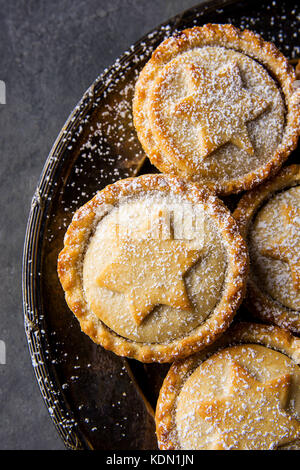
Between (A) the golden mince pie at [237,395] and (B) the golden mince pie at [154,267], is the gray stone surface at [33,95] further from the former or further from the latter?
(A) the golden mince pie at [237,395]

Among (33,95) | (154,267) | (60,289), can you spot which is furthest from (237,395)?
(33,95)

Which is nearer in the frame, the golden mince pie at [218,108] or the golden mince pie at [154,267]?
the golden mince pie at [154,267]

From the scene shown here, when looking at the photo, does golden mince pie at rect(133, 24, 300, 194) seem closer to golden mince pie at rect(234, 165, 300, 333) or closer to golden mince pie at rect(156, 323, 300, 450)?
golden mince pie at rect(234, 165, 300, 333)

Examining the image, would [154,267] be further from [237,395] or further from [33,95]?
[33,95]

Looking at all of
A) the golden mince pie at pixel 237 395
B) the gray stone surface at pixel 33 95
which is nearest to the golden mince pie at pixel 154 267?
the golden mince pie at pixel 237 395

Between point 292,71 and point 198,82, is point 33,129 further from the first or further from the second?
point 292,71
